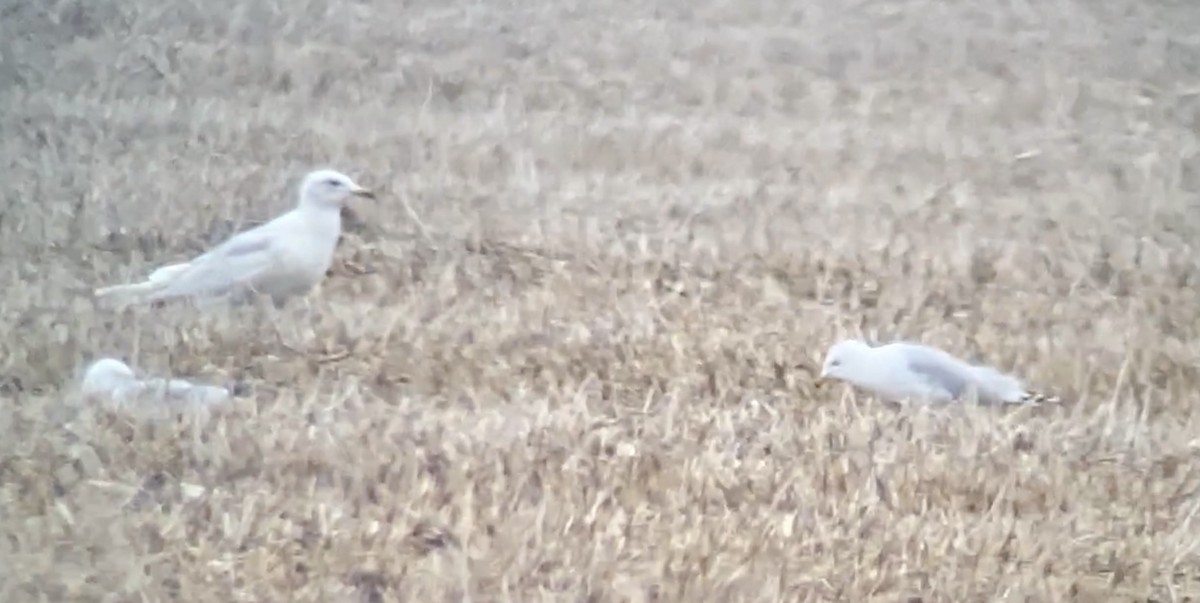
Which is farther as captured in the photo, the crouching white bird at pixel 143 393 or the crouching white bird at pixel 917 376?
the crouching white bird at pixel 917 376

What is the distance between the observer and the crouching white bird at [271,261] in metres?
2.71

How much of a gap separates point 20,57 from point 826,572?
95.9 inches

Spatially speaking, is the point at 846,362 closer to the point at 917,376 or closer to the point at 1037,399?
the point at 917,376

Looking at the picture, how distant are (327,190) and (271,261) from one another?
0.82 feet

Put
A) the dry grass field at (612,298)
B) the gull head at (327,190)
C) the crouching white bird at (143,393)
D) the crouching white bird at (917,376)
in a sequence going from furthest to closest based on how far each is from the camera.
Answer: the gull head at (327,190) → the crouching white bird at (917,376) → the crouching white bird at (143,393) → the dry grass field at (612,298)

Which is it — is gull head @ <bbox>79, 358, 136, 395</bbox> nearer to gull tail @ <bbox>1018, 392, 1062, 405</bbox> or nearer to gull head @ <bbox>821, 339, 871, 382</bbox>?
gull head @ <bbox>821, 339, 871, 382</bbox>

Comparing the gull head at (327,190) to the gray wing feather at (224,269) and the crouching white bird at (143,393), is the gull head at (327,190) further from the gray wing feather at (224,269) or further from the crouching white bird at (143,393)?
the crouching white bird at (143,393)

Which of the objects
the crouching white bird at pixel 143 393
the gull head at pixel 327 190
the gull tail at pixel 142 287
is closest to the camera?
the crouching white bird at pixel 143 393

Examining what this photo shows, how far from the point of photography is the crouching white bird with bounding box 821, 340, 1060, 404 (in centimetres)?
241

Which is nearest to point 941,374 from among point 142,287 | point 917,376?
point 917,376

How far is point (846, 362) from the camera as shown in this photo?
8.16 ft

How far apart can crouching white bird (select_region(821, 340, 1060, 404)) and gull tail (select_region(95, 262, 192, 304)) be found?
1.16 metres

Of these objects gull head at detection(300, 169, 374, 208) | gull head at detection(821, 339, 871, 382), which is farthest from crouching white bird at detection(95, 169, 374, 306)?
gull head at detection(821, 339, 871, 382)

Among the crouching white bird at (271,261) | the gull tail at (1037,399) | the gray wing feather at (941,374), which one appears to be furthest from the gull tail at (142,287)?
the gull tail at (1037,399)
